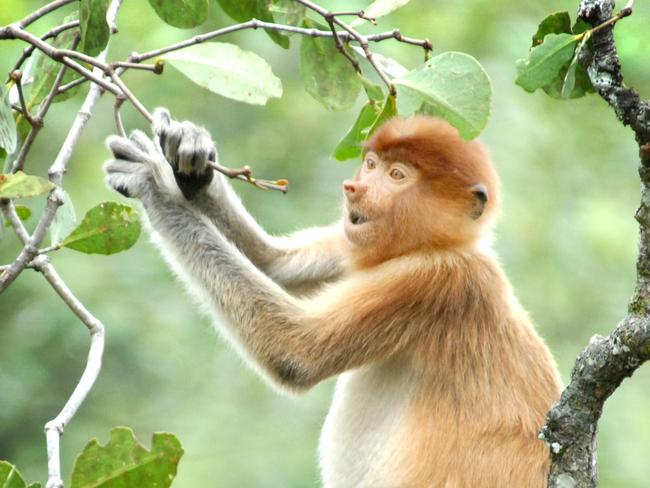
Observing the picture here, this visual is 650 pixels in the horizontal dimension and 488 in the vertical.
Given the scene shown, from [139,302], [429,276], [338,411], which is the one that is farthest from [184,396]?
[429,276]

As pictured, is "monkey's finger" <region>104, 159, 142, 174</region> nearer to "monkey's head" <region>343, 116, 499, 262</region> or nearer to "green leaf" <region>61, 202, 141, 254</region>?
"monkey's head" <region>343, 116, 499, 262</region>

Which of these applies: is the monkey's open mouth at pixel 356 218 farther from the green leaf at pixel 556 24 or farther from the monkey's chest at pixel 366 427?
the green leaf at pixel 556 24

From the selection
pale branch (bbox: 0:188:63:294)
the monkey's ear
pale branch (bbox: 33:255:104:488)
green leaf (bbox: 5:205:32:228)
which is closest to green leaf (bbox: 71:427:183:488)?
pale branch (bbox: 33:255:104:488)

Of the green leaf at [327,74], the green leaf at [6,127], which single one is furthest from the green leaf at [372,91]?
the green leaf at [6,127]

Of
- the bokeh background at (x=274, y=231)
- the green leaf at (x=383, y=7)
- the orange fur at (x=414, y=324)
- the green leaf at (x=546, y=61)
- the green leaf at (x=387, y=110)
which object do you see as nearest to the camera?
the green leaf at (x=546, y=61)

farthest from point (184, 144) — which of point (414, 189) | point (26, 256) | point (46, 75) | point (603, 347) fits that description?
point (603, 347)

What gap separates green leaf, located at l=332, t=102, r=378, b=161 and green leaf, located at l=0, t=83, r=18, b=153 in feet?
3.68

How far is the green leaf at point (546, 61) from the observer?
2824mm

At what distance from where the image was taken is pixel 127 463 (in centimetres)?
251

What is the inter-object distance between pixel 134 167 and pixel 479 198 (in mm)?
1320

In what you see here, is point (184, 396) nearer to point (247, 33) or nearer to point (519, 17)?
point (247, 33)

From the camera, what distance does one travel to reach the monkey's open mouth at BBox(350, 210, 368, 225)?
13.6 ft

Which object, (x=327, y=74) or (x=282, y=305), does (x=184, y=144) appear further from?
(x=282, y=305)

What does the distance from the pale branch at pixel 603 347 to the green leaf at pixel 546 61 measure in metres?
0.08
